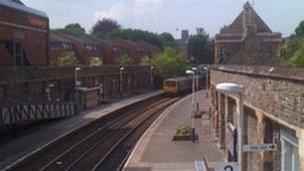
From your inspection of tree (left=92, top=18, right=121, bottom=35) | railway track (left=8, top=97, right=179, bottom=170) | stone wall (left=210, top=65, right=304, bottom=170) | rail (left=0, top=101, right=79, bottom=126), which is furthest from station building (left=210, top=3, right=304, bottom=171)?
tree (left=92, top=18, right=121, bottom=35)

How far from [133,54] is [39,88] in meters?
71.9

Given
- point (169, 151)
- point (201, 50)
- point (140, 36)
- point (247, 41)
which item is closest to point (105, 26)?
point (140, 36)

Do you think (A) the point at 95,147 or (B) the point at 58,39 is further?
(B) the point at 58,39

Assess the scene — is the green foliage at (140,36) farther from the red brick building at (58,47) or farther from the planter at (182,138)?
the planter at (182,138)

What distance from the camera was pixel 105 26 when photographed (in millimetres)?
193500

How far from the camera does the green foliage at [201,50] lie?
502 ft

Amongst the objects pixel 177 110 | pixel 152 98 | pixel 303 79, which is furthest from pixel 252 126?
pixel 152 98

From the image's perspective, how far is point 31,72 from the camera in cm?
5697

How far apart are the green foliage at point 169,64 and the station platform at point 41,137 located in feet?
183

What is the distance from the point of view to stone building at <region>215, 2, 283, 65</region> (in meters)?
45.6

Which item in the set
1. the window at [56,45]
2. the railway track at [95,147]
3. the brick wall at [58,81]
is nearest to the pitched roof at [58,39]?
the window at [56,45]

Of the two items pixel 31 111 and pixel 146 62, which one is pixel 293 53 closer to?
pixel 31 111

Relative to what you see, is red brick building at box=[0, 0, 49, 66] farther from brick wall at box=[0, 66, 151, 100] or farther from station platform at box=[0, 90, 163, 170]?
station platform at box=[0, 90, 163, 170]

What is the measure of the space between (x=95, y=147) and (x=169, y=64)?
262 ft
